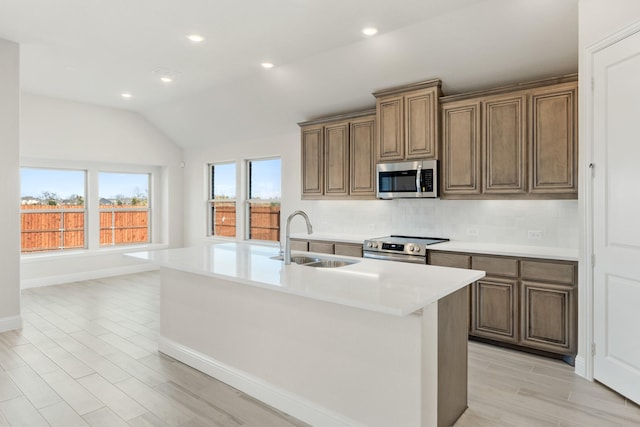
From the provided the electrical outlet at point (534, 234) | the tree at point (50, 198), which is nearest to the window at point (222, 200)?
the tree at point (50, 198)

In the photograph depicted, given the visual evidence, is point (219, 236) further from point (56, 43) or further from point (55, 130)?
point (56, 43)

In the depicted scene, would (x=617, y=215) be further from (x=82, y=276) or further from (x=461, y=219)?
(x=82, y=276)

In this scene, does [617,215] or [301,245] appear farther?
[301,245]

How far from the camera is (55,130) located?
20.2 feet

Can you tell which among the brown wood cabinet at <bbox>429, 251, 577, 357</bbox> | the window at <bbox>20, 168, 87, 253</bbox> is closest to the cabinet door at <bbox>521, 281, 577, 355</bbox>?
the brown wood cabinet at <bbox>429, 251, 577, 357</bbox>

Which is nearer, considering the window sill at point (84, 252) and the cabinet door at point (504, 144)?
the cabinet door at point (504, 144)

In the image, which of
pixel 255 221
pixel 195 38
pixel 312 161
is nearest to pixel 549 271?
pixel 312 161

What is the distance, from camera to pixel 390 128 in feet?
14.6

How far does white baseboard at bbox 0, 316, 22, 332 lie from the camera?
4.07 meters

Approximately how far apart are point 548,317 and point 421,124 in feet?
7.23

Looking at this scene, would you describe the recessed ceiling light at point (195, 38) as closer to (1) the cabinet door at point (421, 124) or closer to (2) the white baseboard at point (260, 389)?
(1) the cabinet door at point (421, 124)

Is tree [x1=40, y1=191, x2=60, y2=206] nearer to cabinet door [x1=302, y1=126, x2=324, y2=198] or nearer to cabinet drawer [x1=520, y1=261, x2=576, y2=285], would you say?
cabinet door [x1=302, y1=126, x2=324, y2=198]

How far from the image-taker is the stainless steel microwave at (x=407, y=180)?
4148 mm

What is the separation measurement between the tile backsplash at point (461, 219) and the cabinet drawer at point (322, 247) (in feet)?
2.15
